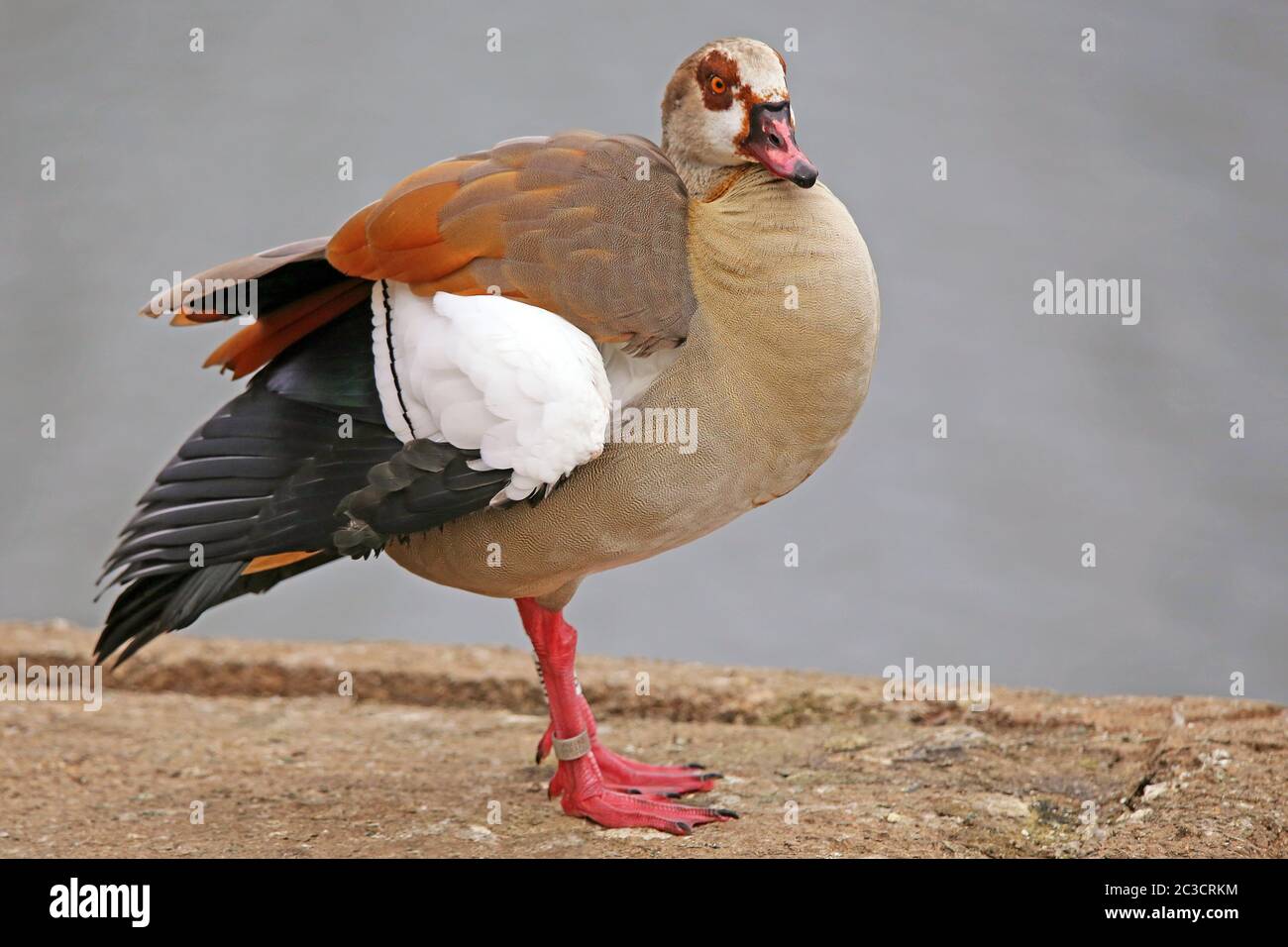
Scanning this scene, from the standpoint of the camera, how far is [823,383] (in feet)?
8.25

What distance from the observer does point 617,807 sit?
289 centimetres

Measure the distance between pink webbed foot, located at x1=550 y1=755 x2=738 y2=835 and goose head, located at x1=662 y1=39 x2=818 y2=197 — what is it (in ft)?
3.75

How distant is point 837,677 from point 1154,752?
97 centimetres

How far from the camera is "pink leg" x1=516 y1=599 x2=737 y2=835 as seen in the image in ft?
9.43

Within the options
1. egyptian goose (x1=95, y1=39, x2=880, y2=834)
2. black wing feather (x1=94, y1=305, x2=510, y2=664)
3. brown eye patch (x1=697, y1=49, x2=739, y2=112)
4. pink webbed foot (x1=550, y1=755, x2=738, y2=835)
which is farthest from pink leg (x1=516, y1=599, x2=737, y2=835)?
brown eye patch (x1=697, y1=49, x2=739, y2=112)

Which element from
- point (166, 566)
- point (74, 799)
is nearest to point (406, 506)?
point (166, 566)

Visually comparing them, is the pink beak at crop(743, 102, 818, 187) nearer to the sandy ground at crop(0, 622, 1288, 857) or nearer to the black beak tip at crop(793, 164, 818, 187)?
the black beak tip at crop(793, 164, 818, 187)

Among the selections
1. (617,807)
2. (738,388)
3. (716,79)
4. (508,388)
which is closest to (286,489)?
(508,388)

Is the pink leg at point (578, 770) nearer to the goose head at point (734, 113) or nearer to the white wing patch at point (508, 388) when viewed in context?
the white wing patch at point (508, 388)

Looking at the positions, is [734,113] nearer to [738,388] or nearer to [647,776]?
[738,388]

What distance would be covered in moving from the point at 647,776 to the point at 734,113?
1370mm

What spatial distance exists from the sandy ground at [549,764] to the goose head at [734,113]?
1.20m

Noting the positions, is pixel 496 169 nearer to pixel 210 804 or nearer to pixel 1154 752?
pixel 210 804
